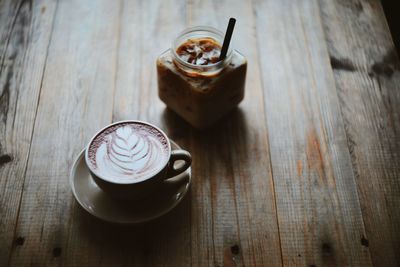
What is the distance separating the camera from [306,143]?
3.73 feet

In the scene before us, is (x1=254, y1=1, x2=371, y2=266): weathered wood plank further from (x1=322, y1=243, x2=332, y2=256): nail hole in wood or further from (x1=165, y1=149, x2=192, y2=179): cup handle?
(x1=165, y1=149, x2=192, y2=179): cup handle

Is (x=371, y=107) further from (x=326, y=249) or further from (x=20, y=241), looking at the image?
(x=20, y=241)

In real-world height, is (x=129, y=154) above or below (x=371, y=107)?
above

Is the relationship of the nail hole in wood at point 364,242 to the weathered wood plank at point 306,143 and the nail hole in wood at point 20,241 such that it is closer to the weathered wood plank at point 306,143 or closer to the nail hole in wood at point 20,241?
the weathered wood plank at point 306,143

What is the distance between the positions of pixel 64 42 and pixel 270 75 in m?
0.64

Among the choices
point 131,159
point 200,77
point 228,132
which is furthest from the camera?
point 228,132

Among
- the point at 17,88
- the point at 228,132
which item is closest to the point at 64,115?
the point at 17,88

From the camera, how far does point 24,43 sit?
1324 mm

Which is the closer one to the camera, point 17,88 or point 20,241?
point 20,241

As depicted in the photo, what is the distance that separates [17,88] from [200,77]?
55 cm

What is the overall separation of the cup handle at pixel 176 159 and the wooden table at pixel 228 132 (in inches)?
3.9

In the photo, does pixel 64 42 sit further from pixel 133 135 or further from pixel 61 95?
pixel 133 135

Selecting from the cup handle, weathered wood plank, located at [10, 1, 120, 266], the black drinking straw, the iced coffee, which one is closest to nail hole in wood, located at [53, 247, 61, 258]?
weathered wood plank, located at [10, 1, 120, 266]

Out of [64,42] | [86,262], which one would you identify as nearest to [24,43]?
[64,42]
